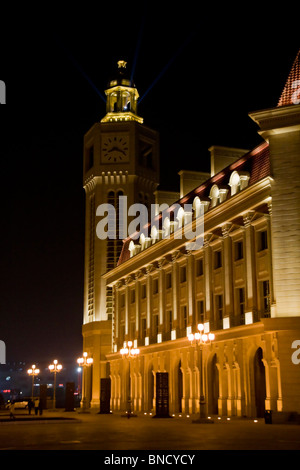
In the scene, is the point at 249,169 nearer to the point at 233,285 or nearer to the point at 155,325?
the point at 233,285

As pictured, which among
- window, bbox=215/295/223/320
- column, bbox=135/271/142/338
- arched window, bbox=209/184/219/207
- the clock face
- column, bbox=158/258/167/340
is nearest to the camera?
window, bbox=215/295/223/320

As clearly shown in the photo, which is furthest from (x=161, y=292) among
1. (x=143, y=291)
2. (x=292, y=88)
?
(x=292, y=88)

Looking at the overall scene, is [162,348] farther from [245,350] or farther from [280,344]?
[280,344]

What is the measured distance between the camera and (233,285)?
43844mm

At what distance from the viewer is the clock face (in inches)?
3255

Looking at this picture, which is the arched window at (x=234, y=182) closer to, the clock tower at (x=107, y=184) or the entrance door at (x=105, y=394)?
the entrance door at (x=105, y=394)

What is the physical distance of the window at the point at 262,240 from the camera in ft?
133

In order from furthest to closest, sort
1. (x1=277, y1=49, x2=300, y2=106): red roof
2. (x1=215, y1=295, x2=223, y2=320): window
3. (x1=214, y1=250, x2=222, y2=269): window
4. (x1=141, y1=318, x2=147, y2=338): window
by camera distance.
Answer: (x1=141, y1=318, x2=147, y2=338): window
(x1=214, y1=250, x2=222, y2=269): window
(x1=215, y1=295, x2=223, y2=320): window
(x1=277, y1=49, x2=300, y2=106): red roof

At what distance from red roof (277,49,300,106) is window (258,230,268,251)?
26.5 feet

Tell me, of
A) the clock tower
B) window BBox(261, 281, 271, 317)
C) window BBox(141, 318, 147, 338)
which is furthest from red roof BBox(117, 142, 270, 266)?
the clock tower

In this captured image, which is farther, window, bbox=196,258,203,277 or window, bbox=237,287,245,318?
window, bbox=196,258,203,277

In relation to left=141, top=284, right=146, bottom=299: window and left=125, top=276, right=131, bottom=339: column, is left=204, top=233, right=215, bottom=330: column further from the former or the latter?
left=125, top=276, right=131, bottom=339: column

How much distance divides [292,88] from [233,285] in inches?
529
